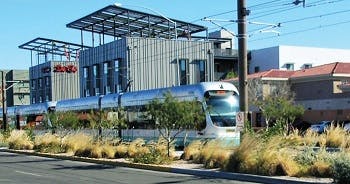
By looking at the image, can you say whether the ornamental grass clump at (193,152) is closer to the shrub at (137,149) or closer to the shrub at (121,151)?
the shrub at (137,149)

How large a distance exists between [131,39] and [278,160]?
57850 millimetres

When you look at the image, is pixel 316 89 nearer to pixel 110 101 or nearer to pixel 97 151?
pixel 110 101

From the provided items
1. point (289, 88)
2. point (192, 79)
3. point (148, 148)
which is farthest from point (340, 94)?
point (148, 148)

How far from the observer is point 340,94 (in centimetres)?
5875

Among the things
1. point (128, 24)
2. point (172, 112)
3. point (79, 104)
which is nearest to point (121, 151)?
point (172, 112)

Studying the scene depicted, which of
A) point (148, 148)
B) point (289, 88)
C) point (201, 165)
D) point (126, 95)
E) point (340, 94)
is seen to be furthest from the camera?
point (289, 88)

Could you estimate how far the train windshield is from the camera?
28.4 m

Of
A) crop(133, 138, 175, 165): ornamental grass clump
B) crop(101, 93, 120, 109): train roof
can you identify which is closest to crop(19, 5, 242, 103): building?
crop(101, 93, 120, 109): train roof

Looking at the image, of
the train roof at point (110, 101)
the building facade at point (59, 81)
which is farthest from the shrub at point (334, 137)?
the building facade at point (59, 81)

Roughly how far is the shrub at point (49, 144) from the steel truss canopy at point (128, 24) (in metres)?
34.1

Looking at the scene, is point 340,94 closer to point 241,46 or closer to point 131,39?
point 131,39

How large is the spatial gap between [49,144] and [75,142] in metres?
Answer: 3.36

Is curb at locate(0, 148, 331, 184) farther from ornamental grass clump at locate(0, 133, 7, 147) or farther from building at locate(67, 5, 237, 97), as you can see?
building at locate(67, 5, 237, 97)

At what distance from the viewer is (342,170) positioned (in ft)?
46.5
